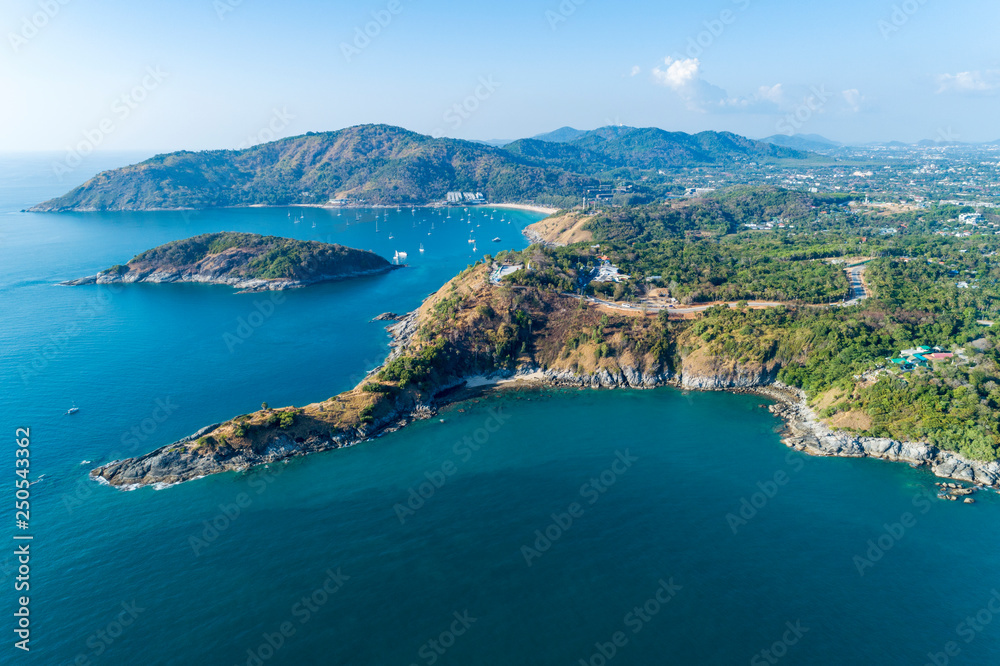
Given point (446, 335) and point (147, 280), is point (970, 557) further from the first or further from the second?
point (147, 280)

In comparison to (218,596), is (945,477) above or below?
below

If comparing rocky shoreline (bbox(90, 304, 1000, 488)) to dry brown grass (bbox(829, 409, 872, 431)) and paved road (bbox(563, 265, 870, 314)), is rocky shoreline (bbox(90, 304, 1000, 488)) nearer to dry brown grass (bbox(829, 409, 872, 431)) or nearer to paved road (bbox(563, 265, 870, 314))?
dry brown grass (bbox(829, 409, 872, 431))

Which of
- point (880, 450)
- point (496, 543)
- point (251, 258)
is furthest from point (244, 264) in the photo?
point (880, 450)

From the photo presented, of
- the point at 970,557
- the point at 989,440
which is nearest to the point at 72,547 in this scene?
the point at 970,557

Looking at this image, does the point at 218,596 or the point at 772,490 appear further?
the point at 772,490

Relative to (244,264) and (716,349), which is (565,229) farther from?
(716,349)

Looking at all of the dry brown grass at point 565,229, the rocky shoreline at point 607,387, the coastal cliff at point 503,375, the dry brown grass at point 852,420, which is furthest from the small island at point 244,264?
the dry brown grass at point 852,420

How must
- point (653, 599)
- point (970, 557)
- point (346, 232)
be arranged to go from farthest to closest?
1. point (346, 232)
2. point (970, 557)
3. point (653, 599)
